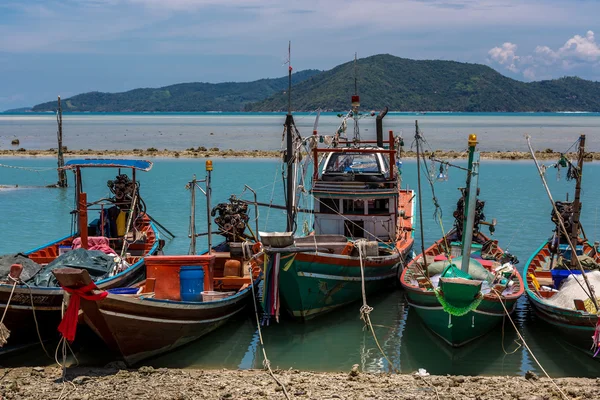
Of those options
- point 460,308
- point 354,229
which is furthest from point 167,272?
point 354,229

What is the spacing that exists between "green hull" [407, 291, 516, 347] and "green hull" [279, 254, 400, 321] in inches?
86.9

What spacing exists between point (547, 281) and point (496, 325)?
264 centimetres

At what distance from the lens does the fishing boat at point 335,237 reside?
1611 cm

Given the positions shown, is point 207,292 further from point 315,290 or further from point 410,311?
point 410,311

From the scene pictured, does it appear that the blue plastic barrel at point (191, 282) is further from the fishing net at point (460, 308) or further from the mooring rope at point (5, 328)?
the fishing net at point (460, 308)

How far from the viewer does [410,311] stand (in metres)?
18.5

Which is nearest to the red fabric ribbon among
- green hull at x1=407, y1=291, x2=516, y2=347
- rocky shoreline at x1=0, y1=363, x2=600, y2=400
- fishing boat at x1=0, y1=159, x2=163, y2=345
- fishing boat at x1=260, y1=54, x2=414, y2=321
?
rocky shoreline at x1=0, y1=363, x2=600, y2=400

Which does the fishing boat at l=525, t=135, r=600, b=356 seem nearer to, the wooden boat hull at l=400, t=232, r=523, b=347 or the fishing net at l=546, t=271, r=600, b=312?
the fishing net at l=546, t=271, r=600, b=312

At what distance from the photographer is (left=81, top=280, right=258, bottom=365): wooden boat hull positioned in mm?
13102

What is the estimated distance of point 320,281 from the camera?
16797mm

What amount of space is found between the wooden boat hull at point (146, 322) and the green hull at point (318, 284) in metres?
1.65

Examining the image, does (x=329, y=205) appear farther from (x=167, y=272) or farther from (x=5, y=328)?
(x=5, y=328)

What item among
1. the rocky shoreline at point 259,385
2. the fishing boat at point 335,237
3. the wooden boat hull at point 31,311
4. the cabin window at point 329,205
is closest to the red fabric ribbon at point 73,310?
the rocky shoreline at point 259,385

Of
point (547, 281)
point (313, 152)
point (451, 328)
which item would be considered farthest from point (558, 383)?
point (313, 152)
